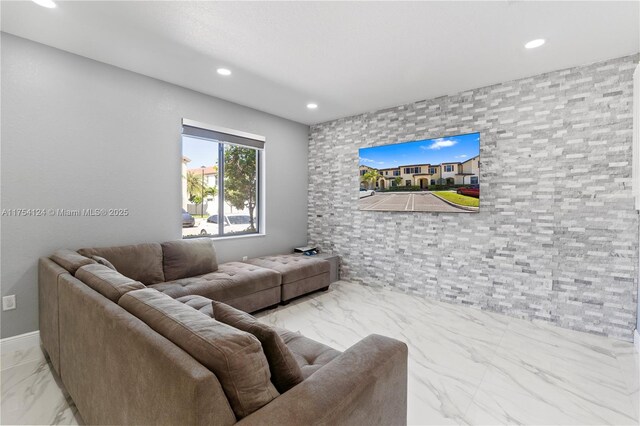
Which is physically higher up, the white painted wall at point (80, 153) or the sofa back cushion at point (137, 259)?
the white painted wall at point (80, 153)

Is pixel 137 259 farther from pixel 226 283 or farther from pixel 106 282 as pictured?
pixel 106 282

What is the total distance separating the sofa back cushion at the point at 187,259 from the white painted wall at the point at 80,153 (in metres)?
0.27

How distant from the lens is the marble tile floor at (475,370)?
5.88 ft

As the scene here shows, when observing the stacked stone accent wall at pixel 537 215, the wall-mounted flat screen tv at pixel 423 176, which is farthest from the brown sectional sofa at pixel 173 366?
the wall-mounted flat screen tv at pixel 423 176

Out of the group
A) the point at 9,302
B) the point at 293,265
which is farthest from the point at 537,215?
the point at 9,302

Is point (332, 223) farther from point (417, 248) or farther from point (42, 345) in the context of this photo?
point (42, 345)

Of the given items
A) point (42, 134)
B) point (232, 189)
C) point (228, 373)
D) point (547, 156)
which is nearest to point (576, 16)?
point (547, 156)

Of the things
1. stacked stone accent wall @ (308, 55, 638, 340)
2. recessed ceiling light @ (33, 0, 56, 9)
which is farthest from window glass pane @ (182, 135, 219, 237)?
stacked stone accent wall @ (308, 55, 638, 340)

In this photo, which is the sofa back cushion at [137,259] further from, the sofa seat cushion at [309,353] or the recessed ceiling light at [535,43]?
the recessed ceiling light at [535,43]

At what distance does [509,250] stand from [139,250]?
12.8ft

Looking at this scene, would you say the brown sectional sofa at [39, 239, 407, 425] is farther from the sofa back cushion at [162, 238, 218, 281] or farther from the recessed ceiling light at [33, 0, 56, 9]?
the recessed ceiling light at [33, 0, 56, 9]

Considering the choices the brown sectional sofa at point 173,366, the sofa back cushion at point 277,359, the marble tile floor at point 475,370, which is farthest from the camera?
the marble tile floor at point 475,370

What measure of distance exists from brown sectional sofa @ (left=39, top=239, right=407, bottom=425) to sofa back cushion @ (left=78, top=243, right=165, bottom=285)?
623mm

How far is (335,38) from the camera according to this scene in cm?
244
